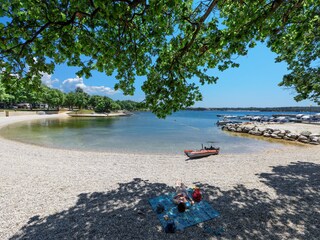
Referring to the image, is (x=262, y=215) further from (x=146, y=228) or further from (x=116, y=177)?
(x=116, y=177)

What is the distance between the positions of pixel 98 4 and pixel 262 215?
253 inches

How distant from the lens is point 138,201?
17.4ft

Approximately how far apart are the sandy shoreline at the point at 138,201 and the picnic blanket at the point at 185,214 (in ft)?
0.55

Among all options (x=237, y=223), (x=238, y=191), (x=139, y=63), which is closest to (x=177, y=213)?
(x=237, y=223)

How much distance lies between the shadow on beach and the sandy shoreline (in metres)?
0.02

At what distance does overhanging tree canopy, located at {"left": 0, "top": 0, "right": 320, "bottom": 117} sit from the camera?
12.9 ft

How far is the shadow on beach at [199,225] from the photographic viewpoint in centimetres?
376

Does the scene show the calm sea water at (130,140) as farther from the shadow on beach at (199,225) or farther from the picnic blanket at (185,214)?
the picnic blanket at (185,214)

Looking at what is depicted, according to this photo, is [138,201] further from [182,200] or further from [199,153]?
[199,153]

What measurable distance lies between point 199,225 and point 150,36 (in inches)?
211

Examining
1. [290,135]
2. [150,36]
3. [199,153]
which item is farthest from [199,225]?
[290,135]

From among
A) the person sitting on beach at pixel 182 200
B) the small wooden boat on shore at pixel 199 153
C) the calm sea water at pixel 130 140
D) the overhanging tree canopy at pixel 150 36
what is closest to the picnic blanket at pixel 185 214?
the person sitting on beach at pixel 182 200

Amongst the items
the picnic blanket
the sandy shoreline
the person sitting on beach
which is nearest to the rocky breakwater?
the sandy shoreline

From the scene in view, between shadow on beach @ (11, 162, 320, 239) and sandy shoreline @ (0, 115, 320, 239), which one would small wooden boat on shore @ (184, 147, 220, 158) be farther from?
shadow on beach @ (11, 162, 320, 239)
